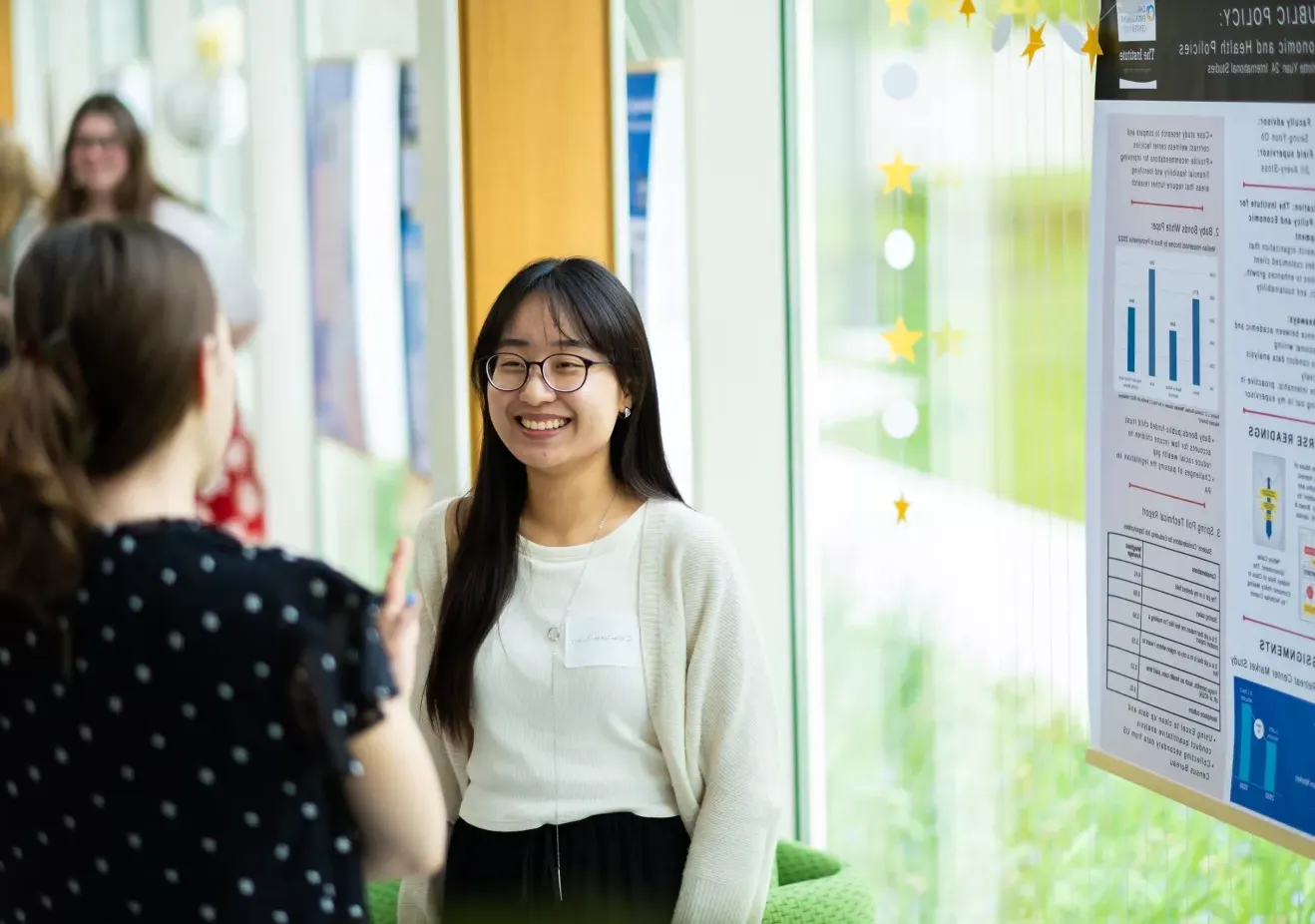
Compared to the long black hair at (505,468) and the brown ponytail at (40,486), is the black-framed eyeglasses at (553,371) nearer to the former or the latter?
the long black hair at (505,468)

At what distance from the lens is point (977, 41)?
8.94 feet

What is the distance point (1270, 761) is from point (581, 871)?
3.04ft

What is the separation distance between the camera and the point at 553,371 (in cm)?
245

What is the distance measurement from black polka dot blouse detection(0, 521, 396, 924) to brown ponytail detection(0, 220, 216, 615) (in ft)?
0.16

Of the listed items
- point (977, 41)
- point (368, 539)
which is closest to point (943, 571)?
point (977, 41)

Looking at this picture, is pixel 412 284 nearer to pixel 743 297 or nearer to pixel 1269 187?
pixel 743 297

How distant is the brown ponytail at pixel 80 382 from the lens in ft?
5.06

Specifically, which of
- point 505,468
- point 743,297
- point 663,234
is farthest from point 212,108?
point 505,468

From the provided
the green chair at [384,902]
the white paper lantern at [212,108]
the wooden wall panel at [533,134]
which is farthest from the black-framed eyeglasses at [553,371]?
the white paper lantern at [212,108]

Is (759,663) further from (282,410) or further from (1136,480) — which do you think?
(282,410)

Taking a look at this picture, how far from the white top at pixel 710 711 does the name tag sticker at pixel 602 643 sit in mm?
21

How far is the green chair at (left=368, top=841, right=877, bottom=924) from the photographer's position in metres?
2.54

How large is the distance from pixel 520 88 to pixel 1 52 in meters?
4.22

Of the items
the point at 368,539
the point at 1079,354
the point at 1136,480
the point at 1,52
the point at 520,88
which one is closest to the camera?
the point at 1136,480
